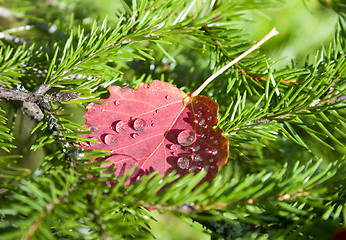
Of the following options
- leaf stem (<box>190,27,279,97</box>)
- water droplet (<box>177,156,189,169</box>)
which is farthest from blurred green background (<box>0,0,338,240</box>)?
water droplet (<box>177,156,189,169</box>)

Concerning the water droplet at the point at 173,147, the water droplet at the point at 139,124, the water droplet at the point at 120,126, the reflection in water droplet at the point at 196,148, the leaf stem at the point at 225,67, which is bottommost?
the water droplet at the point at 120,126

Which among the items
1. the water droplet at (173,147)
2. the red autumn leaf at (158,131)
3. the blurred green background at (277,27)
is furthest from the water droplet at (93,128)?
the blurred green background at (277,27)

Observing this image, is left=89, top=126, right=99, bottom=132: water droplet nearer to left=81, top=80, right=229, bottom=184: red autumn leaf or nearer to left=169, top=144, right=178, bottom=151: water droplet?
left=81, top=80, right=229, bottom=184: red autumn leaf

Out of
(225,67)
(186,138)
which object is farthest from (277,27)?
(186,138)

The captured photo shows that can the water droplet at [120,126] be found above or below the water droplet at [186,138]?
below

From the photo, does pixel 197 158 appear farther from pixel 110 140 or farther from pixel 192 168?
pixel 110 140

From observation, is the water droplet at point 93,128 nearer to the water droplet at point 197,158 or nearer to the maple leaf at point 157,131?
the maple leaf at point 157,131

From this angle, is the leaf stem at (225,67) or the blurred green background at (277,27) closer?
the leaf stem at (225,67)

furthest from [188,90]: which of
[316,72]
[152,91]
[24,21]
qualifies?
[24,21]
